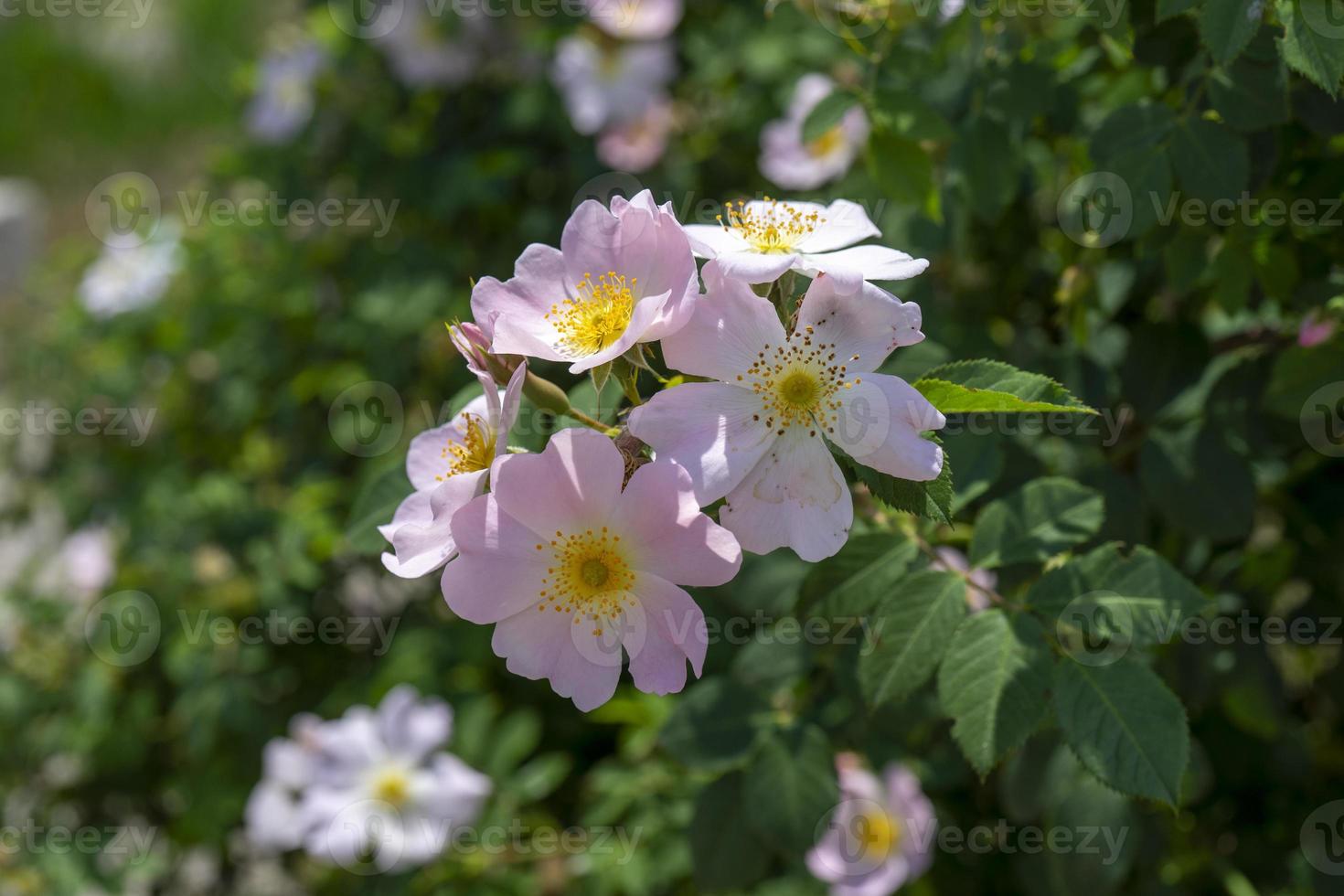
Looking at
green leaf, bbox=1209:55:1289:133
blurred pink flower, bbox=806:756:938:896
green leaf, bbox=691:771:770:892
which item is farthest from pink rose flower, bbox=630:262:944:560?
blurred pink flower, bbox=806:756:938:896

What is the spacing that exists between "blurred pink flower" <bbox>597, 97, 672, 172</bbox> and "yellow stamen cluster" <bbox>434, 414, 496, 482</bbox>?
179cm

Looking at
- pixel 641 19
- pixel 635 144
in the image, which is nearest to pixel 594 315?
pixel 635 144

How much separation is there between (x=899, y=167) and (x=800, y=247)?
0.45 meters

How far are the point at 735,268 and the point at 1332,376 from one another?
3.16ft

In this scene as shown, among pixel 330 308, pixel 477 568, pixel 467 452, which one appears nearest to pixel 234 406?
pixel 330 308

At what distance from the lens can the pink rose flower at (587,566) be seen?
1.07m

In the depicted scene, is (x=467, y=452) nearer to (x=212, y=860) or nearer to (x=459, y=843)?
(x=459, y=843)

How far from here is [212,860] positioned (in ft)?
10.0

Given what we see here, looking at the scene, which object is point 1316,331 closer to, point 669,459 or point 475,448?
point 669,459

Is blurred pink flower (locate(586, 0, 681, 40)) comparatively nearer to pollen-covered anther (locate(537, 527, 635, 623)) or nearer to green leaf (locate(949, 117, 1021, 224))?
green leaf (locate(949, 117, 1021, 224))

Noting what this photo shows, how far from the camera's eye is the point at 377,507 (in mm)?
1483

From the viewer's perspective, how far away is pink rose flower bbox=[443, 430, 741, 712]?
107cm

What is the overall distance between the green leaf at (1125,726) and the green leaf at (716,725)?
0.56m

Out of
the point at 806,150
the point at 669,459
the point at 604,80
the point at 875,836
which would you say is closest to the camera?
→ the point at 669,459
